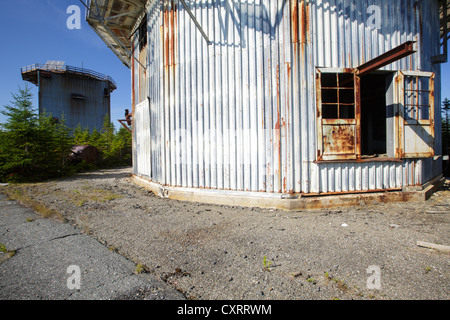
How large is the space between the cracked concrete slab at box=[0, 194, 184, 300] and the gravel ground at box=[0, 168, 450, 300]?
206 mm

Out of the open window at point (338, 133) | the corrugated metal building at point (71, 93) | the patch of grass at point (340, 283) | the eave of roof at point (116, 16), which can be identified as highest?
the corrugated metal building at point (71, 93)

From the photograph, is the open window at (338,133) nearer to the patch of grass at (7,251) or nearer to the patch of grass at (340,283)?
the patch of grass at (340,283)

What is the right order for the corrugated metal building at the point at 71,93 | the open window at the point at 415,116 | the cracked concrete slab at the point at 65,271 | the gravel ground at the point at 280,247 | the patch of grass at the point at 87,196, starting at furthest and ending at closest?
the corrugated metal building at the point at 71,93 → the patch of grass at the point at 87,196 → the open window at the point at 415,116 → the gravel ground at the point at 280,247 → the cracked concrete slab at the point at 65,271

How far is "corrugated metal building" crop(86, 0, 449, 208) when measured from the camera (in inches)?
215

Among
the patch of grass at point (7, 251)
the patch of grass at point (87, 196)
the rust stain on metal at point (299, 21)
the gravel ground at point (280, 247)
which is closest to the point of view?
the gravel ground at point (280, 247)

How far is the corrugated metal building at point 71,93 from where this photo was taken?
30.2 m

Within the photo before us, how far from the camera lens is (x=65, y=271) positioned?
8.41 feet

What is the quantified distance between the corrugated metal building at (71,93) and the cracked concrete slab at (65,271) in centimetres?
2884

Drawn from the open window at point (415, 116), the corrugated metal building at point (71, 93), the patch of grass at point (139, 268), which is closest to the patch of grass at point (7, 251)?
the patch of grass at point (139, 268)

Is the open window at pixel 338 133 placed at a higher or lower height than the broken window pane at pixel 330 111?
lower

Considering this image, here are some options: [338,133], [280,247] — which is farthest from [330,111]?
[280,247]

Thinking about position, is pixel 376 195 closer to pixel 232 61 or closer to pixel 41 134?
pixel 232 61

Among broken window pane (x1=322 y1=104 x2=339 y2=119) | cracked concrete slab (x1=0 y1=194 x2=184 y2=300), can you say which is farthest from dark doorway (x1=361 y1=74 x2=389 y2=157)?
cracked concrete slab (x1=0 y1=194 x2=184 y2=300)
